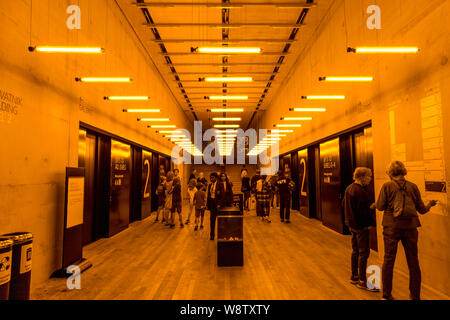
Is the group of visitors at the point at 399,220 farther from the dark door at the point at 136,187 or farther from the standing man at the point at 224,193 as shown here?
the dark door at the point at 136,187

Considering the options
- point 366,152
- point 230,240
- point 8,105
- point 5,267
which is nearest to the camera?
point 5,267

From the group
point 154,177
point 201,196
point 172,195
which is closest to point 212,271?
point 201,196

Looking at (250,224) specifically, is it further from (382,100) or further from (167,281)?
(382,100)

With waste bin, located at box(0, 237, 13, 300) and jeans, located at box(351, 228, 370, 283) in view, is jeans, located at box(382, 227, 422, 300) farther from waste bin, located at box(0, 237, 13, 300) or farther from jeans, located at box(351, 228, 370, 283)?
waste bin, located at box(0, 237, 13, 300)

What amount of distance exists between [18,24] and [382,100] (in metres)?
5.68

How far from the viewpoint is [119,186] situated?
23.1 ft

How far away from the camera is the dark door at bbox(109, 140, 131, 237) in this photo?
21.7 ft

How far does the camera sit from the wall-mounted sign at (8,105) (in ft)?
10.1

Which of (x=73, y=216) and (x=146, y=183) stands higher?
(x=146, y=183)

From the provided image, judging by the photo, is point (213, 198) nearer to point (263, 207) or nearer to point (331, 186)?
point (263, 207)

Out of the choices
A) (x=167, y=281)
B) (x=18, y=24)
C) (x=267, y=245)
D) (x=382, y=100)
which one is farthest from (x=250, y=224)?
(x=18, y=24)

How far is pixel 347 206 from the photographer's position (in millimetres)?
3506

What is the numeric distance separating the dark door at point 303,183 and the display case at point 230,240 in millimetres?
5175

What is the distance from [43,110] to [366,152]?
6.12 m
